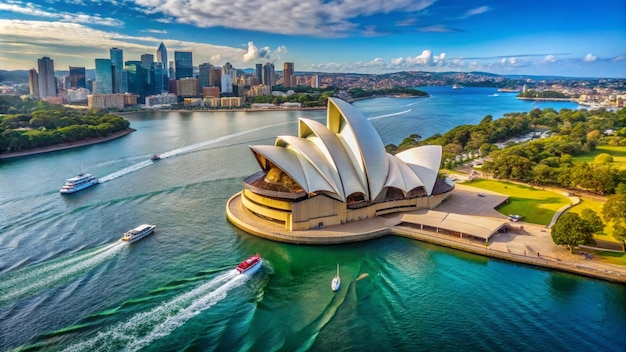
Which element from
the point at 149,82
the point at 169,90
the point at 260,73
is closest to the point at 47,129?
the point at 149,82

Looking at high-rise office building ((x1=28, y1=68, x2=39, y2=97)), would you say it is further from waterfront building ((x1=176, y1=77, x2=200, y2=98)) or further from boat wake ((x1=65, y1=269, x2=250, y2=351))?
boat wake ((x1=65, y1=269, x2=250, y2=351))

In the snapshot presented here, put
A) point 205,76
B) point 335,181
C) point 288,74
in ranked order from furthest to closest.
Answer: point 288,74
point 205,76
point 335,181

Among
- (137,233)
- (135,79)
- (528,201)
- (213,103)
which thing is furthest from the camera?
(135,79)

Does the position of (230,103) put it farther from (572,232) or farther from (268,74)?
(572,232)

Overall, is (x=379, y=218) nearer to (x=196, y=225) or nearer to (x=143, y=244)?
(x=196, y=225)

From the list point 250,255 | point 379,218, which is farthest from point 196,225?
point 379,218

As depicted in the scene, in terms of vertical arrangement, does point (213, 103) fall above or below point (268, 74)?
below
